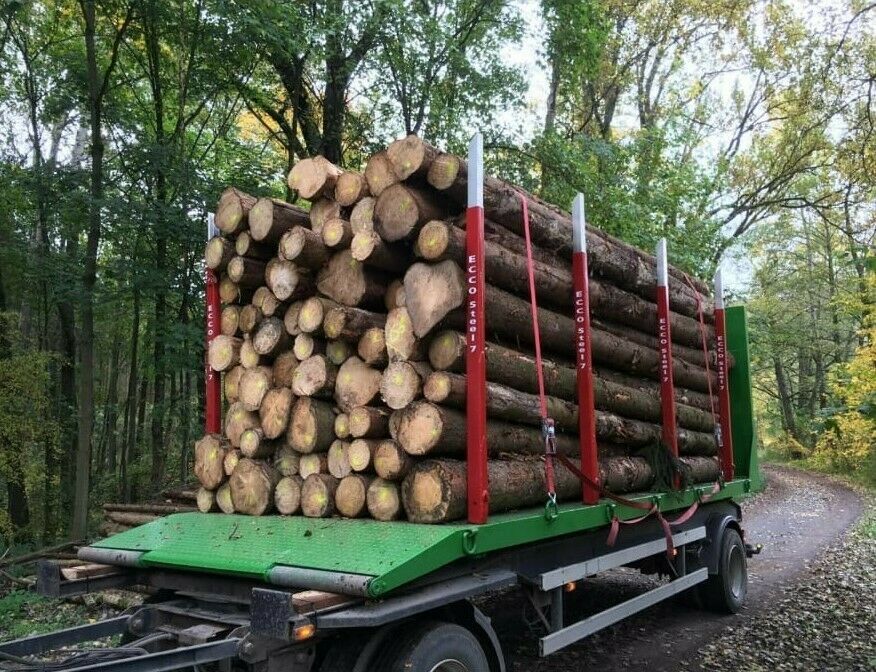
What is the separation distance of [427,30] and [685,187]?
8152 millimetres

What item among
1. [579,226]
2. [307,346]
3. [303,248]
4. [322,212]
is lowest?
[307,346]

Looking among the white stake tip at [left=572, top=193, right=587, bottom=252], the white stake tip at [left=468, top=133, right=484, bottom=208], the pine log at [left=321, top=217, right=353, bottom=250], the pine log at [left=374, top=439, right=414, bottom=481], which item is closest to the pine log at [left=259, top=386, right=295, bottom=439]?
the pine log at [left=374, top=439, right=414, bottom=481]

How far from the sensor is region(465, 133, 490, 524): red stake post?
3680mm

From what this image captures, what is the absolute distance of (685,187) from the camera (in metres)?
16.9

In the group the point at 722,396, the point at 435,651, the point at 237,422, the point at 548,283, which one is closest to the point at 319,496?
the point at 237,422

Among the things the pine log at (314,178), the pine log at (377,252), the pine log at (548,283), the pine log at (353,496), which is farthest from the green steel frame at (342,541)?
the pine log at (314,178)

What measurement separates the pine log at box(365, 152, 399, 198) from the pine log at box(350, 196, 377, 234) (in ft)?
0.21

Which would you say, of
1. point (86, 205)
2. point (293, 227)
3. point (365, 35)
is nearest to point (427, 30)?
point (365, 35)

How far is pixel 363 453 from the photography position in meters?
3.98

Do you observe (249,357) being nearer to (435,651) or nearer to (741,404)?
(435,651)

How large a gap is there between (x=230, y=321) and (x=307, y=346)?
37.9 inches

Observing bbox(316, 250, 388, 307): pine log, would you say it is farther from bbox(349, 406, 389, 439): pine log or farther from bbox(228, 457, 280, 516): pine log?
bbox(228, 457, 280, 516): pine log

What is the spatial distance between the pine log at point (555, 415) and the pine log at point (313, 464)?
89 cm

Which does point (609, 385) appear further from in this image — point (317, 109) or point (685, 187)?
point (685, 187)
